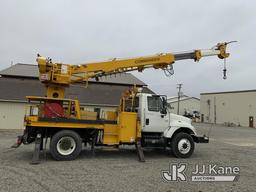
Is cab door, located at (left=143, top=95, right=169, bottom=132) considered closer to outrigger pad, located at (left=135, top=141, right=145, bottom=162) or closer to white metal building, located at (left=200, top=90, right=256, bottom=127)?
outrigger pad, located at (left=135, top=141, right=145, bottom=162)

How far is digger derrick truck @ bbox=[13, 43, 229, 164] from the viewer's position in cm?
1066

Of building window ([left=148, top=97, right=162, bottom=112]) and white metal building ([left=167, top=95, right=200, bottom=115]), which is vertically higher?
white metal building ([left=167, top=95, right=200, bottom=115])

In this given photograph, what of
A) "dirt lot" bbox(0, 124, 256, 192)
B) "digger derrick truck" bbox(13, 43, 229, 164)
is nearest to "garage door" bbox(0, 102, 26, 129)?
"dirt lot" bbox(0, 124, 256, 192)

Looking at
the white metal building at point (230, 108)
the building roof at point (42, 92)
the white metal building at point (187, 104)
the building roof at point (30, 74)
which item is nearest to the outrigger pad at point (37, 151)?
the building roof at point (42, 92)

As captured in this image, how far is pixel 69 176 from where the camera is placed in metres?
8.16

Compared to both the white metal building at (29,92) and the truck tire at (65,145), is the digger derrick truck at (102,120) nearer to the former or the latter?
the truck tire at (65,145)

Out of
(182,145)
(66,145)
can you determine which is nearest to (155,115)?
(182,145)

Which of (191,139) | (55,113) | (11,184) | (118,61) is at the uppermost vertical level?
(118,61)

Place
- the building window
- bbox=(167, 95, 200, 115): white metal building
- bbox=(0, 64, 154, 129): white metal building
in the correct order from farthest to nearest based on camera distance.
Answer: bbox=(167, 95, 200, 115): white metal building < bbox=(0, 64, 154, 129): white metal building < the building window

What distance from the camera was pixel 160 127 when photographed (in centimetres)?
1204

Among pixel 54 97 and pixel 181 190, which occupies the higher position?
pixel 54 97

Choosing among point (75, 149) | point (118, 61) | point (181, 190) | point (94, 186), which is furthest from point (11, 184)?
point (118, 61)

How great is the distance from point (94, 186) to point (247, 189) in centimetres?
399

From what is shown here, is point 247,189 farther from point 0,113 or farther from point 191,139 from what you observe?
point 0,113
